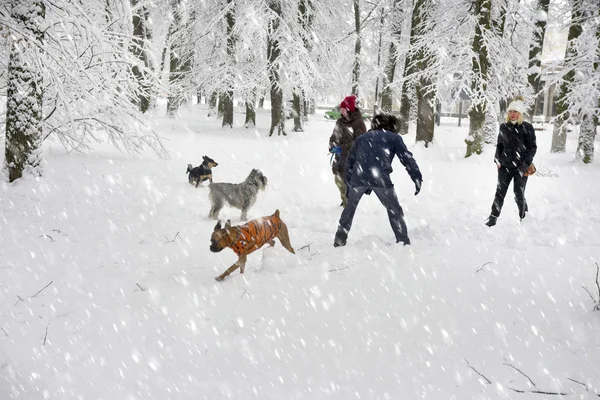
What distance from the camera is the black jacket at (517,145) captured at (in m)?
6.71

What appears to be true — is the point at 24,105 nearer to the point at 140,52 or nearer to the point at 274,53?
the point at 140,52

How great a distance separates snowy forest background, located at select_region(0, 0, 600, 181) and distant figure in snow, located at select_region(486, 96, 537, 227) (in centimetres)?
597

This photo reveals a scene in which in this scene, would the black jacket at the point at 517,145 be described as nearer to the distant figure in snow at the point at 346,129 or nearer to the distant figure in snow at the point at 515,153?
the distant figure in snow at the point at 515,153

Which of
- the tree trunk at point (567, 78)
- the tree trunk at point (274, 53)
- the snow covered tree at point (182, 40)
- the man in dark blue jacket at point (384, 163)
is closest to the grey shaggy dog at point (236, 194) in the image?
the man in dark blue jacket at point (384, 163)

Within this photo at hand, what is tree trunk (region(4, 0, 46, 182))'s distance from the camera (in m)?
7.22

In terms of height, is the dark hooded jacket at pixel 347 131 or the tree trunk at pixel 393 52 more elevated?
the tree trunk at pixel 393 52

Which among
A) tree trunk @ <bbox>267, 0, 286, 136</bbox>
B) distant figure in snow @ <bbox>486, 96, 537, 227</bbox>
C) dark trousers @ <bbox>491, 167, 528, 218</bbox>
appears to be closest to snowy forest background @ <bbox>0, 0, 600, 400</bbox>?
dark trousers @ <bbox>491, 167, 528, 218</bbox>

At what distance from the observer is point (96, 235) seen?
6.41 meters

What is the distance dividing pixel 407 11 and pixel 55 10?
17.2 m

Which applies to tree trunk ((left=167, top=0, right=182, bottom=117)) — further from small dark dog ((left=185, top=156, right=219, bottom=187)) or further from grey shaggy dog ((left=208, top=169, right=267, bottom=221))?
grey shaggy dog ((left=208, top=169, right=267, bottom=221))

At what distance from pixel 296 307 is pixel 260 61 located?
55.3 ft

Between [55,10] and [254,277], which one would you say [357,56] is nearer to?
[55,10]

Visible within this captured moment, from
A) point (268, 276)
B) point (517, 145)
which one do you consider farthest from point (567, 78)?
point (268, 276)

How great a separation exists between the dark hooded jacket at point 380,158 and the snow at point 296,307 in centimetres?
86
